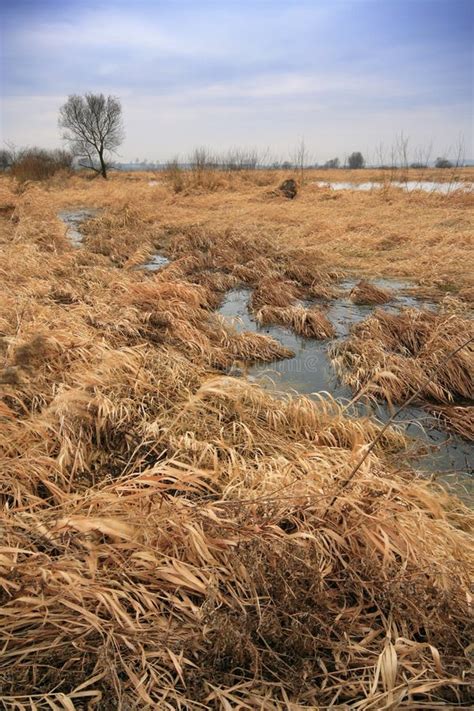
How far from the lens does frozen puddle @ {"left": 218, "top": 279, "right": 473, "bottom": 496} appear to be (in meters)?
3.24

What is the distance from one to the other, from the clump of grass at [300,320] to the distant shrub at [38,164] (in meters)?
20.6

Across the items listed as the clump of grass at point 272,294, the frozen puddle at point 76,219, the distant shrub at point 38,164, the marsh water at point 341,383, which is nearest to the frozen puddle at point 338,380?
the marsh water at point 341,383

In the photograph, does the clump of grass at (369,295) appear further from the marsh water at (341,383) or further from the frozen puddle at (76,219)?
the frozen puddle at (76,219)

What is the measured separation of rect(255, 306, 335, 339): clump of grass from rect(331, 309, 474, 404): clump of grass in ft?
1.53

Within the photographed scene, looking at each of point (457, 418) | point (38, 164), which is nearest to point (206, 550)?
point (457, 418)

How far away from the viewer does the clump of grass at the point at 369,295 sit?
684cm

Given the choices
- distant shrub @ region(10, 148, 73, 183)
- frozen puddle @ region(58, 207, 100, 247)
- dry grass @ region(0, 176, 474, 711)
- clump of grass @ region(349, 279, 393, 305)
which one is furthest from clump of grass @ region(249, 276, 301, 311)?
distant shrub @ region(10, 148, 73, 183)

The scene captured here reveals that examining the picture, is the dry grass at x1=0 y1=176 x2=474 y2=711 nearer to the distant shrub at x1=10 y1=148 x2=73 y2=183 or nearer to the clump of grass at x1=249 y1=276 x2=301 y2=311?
the clump of grass at x1=249 y1=276 x2=301 y2=311

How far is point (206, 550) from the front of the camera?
188 centimetres

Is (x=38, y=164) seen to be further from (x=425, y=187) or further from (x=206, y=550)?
(x=206, y=550)

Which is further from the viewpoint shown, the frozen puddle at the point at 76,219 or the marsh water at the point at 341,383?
the frozen puddle at the point at 76,219

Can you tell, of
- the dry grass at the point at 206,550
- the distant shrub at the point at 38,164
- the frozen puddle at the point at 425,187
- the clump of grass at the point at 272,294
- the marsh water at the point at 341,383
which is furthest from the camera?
the distant shrub at the point at 38,164

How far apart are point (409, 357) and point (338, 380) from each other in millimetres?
956

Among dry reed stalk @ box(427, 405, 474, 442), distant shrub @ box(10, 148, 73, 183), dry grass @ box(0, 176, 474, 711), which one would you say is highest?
distant shrub @ box(10, 148, 73, 183)
